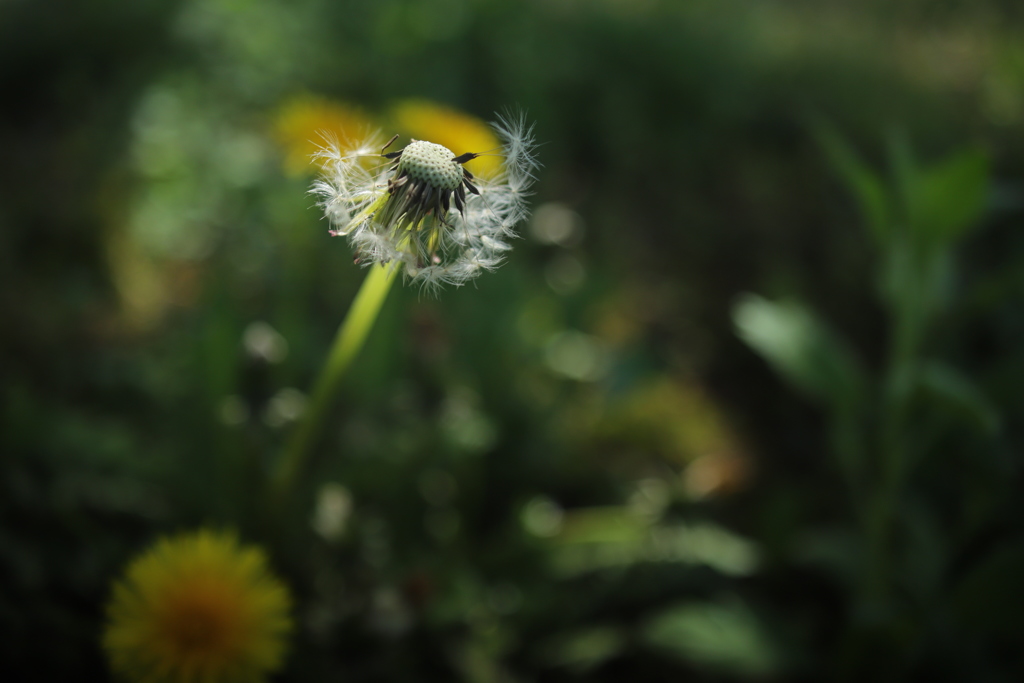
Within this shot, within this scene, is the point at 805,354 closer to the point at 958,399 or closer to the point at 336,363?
the point at 958,399

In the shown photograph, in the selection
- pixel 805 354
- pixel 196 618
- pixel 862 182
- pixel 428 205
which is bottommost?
pixel 196 618

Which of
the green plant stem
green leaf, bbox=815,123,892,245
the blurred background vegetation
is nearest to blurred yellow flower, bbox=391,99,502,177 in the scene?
the blurred background vegetation

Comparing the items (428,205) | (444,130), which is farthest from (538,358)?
(428,205)

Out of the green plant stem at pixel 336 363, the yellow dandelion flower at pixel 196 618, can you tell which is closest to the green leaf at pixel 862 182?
the green plant stem at pixel 336 363

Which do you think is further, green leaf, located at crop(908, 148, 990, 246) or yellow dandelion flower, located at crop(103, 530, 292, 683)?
green leaf, located at crop(908, 148, 990, 246)

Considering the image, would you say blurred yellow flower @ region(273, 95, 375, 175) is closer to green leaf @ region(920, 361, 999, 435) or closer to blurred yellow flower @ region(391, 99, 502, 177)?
blurred yellow flower @ region(391, 99, 502, 177)

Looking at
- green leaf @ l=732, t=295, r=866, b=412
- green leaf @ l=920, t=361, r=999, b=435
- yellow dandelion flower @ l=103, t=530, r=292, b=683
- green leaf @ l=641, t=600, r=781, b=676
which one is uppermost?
green leaf @ l=732, t=295, r=866, b=412

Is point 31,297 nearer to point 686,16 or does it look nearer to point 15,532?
point 15,532

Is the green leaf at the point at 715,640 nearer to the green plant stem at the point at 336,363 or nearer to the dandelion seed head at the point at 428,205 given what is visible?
the green plant stem at the point at 336,363

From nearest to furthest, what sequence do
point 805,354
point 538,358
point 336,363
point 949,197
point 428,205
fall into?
point 428,205 < point 336,363 < point 949,197 < point 805,354 < point 538,358
